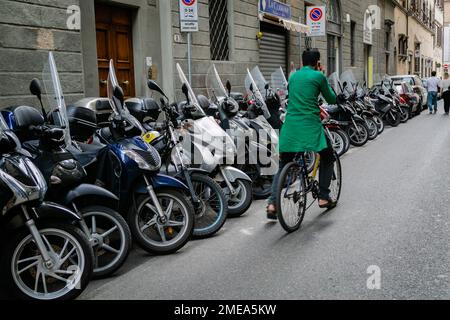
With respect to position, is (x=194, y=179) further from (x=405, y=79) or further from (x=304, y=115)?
(x=405, y=79)

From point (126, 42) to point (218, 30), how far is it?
371 centimetres

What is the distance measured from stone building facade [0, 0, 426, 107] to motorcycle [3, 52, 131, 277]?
3666mm

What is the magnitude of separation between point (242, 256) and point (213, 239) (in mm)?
662

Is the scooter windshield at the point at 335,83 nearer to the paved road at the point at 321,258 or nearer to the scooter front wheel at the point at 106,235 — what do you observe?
the paved road at the point at 321,258

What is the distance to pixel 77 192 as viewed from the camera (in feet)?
13.6

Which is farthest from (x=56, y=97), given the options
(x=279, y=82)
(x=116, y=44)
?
(x=116, y=44)

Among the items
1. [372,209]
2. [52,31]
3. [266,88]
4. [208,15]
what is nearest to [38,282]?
[372,209]

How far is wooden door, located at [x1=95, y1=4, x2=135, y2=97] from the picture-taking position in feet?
33.0

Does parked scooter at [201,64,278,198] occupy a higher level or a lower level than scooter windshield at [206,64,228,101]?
lower

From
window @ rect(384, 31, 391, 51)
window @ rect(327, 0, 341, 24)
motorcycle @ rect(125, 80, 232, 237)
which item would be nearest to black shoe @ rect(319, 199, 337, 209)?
motorcycle @ rect(125, 80, 232, 237)

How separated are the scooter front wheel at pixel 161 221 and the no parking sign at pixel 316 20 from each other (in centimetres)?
1408

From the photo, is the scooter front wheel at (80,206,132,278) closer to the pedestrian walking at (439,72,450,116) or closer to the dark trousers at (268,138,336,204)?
the dark trousers at (268,138,336,204)

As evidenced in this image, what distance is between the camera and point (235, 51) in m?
14.5

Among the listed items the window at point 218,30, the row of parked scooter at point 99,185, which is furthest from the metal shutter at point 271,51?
the row of parked scooter at point 99,185
